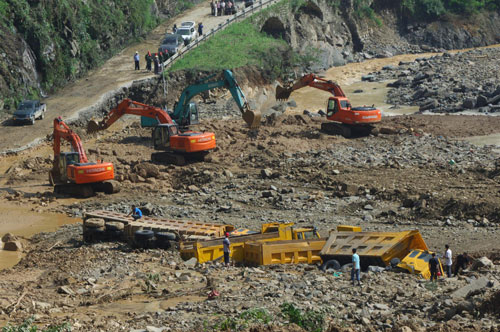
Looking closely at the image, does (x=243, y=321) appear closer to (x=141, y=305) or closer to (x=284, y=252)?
(x=141, y=305)

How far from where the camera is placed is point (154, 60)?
52.4 meters

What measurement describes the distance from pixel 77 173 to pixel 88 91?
1930 centimetres

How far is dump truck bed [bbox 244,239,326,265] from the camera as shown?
21.6m

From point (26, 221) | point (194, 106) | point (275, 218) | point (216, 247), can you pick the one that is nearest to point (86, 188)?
point (26, 221)

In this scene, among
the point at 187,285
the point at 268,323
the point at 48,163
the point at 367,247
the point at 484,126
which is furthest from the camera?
the point at 484,126

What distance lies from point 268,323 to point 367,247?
21.5ft

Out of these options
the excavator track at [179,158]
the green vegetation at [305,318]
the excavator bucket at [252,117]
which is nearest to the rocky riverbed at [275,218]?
the green vegetation at [305,318]

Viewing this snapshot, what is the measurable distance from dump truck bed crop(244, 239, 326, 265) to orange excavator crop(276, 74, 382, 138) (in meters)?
19.8

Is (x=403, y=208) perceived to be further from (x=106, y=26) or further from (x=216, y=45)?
(x=106, y=26)

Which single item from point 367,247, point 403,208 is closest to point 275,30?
point 403,208

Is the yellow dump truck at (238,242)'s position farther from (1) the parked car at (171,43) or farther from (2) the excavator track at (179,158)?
(1) the parked car at (171,43)

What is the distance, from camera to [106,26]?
58125mm

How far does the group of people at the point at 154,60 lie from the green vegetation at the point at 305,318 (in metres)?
37.5

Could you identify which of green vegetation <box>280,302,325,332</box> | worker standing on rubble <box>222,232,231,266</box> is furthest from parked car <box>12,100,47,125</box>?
green vegetation <box>280,302,325,332</box>
